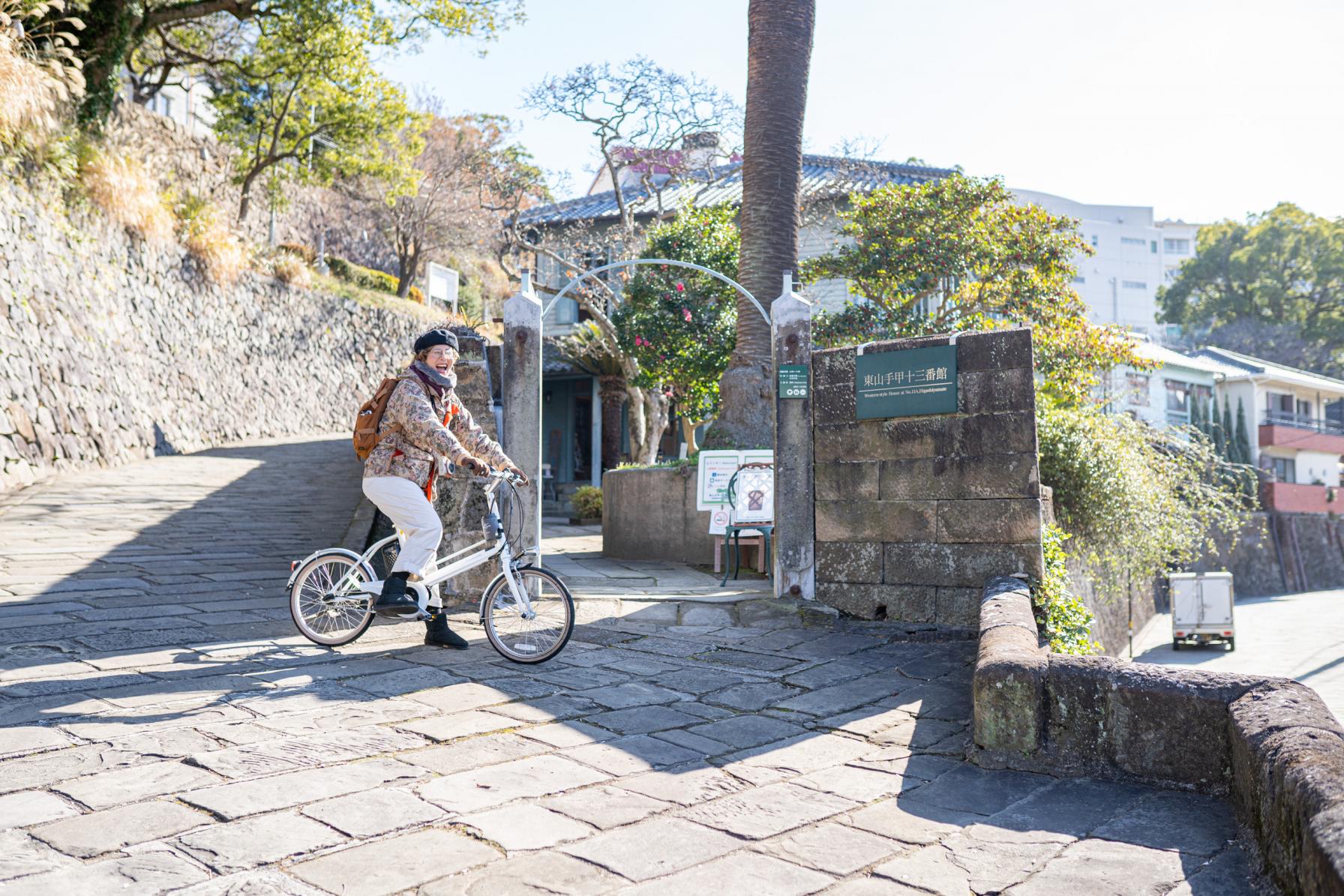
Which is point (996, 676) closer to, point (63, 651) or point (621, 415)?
point (63, 651)

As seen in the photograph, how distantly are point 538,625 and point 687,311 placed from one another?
11.7 metres

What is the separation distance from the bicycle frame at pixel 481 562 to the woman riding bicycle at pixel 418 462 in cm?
7

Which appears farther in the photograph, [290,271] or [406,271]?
[406,271]

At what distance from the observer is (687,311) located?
672 inches

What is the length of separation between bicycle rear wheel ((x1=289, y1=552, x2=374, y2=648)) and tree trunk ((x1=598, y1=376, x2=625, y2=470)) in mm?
20009

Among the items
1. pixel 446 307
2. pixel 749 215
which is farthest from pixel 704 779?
pixel 446 307

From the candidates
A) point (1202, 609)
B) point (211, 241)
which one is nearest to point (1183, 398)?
point (1202, 609)

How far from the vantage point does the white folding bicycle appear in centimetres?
586

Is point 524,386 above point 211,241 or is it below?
below

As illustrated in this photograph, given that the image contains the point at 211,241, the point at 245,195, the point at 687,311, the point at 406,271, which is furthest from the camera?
the point at 406,271

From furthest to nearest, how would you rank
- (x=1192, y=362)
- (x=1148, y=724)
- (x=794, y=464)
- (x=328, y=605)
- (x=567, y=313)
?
(x=1192, y=362) < (x=567, y=313) < (x=794, y=464) < (x=328, y=605) < (x=1148, y=724)

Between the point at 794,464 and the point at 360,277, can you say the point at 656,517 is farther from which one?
the point at 360,277

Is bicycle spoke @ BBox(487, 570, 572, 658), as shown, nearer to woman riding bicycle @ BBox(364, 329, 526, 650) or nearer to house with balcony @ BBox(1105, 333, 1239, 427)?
woman riding bicycle @ BBox(364, 329, 526, 650)

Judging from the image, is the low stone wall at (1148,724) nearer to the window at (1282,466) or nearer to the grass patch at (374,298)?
the grass patch at (374,298)
